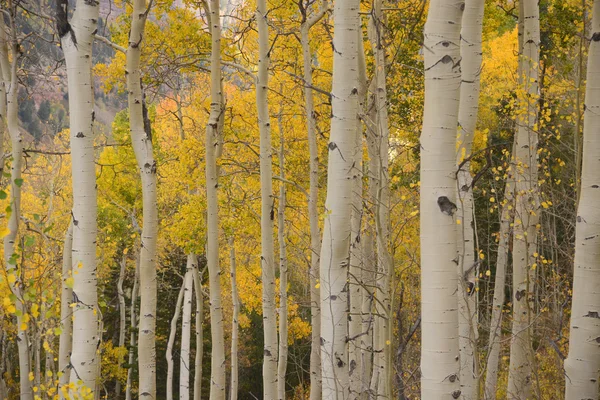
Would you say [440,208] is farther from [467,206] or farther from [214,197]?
[214,197]

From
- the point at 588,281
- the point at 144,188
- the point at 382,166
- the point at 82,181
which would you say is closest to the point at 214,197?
the point at 144,188

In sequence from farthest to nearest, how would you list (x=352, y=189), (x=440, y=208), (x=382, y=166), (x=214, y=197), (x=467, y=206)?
1. (x=214, y=197)
2. (x=382, y=166)
3. (x=467, y=206)
4. (x=352, y=189)
5. (x=440, y=208)

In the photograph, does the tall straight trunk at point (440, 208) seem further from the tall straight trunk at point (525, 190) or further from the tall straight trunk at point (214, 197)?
the tall straight trunk at point (214, 197)

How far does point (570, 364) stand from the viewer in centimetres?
386

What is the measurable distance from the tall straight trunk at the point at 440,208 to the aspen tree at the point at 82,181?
229cm

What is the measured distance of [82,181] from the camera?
3691 mm

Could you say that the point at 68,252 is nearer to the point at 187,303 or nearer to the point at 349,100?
the point at 187,303

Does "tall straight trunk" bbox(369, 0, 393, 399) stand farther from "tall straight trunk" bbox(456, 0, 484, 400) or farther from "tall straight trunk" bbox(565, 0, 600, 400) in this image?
"tall straight trunk" bbox(565, 0, 600, 400)

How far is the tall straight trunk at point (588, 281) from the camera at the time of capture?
3.79 m

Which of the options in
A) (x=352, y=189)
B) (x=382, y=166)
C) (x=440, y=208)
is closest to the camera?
(x=440, y=208)

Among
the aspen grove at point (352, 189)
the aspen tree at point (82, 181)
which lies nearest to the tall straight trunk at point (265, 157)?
the aspen grove at point (352, 189)

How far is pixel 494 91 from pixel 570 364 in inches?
566

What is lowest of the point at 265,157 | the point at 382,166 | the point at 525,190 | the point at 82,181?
the point at 82,181

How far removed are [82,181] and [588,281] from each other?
137 inches
